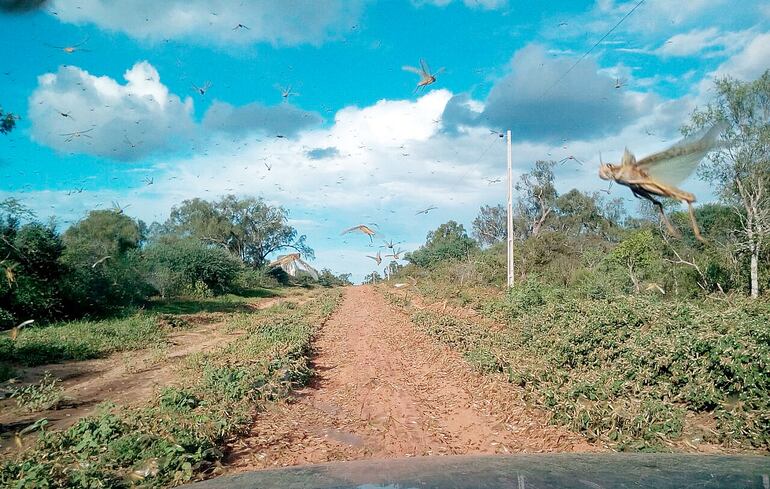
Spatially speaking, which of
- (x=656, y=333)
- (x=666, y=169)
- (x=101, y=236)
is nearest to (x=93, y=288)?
(x=101, y=236)

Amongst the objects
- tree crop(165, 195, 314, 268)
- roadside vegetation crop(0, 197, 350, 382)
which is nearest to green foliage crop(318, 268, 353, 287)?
tree crop(165, 195, 314, 268)

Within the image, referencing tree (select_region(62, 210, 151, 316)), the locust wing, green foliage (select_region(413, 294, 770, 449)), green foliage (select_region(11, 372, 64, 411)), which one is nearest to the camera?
the locust wing

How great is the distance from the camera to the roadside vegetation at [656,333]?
5562 mm

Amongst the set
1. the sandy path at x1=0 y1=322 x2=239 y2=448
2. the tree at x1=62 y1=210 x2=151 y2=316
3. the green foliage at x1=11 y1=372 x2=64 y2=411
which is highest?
the tree at x1=62 y1=210 x2=151 y2=316

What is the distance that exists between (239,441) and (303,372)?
11.2ft

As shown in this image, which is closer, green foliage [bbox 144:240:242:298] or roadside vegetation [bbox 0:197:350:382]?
roadside vegetation [bbox 0:197:350:382]

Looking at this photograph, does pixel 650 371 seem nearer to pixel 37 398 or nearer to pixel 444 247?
pixel 37 398

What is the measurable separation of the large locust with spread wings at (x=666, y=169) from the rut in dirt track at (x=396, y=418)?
3540mm

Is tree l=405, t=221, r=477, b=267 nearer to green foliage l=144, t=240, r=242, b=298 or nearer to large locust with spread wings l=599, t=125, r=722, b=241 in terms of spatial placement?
green foliage l=144, t=240, r=242, b=298

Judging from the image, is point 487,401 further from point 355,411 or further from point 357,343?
point 357,343

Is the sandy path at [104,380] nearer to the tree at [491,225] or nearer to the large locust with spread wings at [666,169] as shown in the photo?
the large locust with spread wings at [666,169]

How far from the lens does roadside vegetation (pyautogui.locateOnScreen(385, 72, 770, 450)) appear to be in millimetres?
5562

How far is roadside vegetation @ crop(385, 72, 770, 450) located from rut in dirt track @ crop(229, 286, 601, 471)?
0.42 m

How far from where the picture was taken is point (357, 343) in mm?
13227
